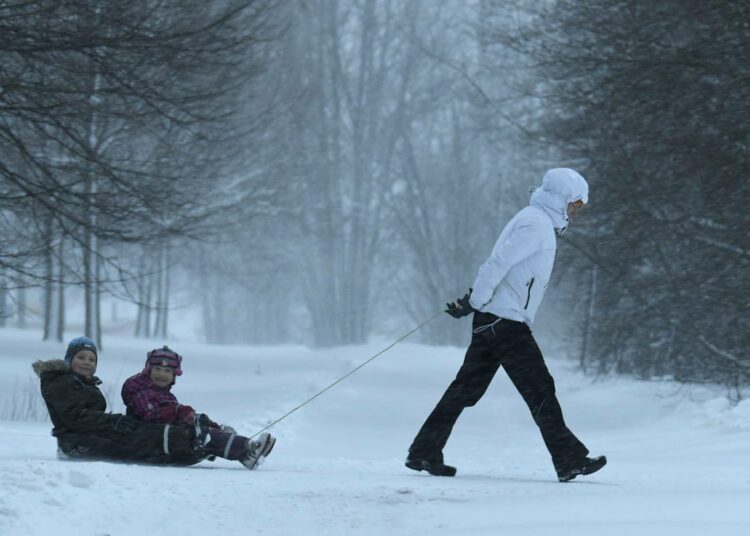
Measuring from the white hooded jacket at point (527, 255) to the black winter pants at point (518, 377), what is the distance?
4.0 inches

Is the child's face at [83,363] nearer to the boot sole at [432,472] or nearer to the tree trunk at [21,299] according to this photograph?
the boot sole at [432,472]

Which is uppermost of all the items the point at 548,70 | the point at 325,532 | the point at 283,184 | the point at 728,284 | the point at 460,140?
the point at 460,140

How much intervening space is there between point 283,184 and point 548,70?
1647 centimetres

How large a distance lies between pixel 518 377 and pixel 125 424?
2470 millimetres

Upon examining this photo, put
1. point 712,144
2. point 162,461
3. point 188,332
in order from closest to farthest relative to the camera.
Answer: point 162,461 < point 712,144 < point 188,332

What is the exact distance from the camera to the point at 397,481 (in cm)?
720

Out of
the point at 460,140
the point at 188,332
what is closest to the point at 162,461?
the point at 460,140

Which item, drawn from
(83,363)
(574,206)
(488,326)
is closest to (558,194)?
(574,206)

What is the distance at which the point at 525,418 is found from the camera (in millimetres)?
15531

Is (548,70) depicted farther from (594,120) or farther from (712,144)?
(712,144)

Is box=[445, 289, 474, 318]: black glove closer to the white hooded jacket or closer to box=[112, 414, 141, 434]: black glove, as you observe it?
the white hooded jacket

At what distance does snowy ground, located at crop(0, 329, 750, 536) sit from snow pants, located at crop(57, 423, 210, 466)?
0.25 meters

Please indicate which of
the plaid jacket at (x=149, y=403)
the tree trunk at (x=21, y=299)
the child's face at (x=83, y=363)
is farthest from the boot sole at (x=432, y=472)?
the tree trunk at (x=21, y=299)

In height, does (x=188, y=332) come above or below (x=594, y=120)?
above
